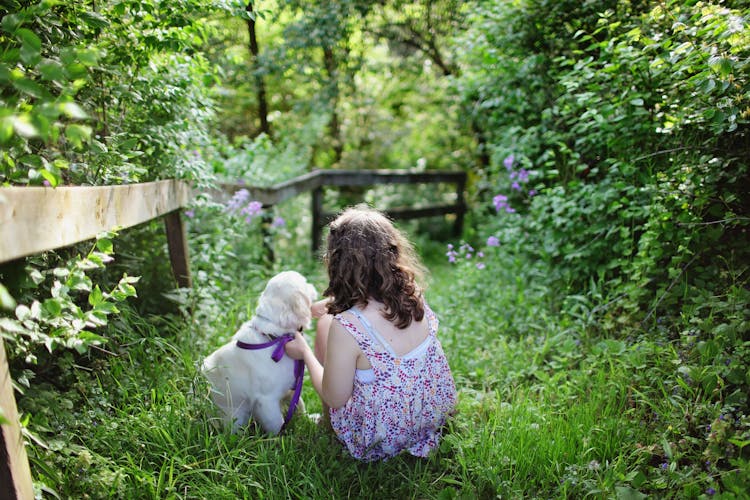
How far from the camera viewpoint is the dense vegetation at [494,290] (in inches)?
73.3

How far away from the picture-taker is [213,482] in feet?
6.64

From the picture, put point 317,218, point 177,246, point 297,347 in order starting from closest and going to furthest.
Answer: point 297,347
point 177,246
point 317,218

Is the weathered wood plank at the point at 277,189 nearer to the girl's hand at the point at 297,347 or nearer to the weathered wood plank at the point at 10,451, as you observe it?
the girl's hand at the point at 297,347

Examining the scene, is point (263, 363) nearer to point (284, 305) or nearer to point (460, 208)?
point (284, 305)

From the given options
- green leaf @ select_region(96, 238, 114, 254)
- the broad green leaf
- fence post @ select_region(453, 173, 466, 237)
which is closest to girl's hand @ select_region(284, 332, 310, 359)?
green leaf @ select_region(96, 238, 114, 254)

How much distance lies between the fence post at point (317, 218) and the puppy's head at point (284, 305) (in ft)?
11.2

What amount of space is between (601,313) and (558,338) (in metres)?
0.33

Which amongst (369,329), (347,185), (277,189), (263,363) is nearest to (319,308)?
(263,363)

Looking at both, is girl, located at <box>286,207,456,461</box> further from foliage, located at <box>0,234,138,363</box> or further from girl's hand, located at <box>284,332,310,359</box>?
foliage, located at <box>0,234,138,363</box>

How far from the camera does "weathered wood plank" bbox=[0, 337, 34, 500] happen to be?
4.57 feet

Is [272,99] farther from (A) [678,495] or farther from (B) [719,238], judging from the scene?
A: (A) [678,495]

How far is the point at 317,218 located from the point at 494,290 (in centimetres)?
243

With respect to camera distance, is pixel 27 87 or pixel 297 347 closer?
pixel 27 87

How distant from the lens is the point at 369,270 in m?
2.22
